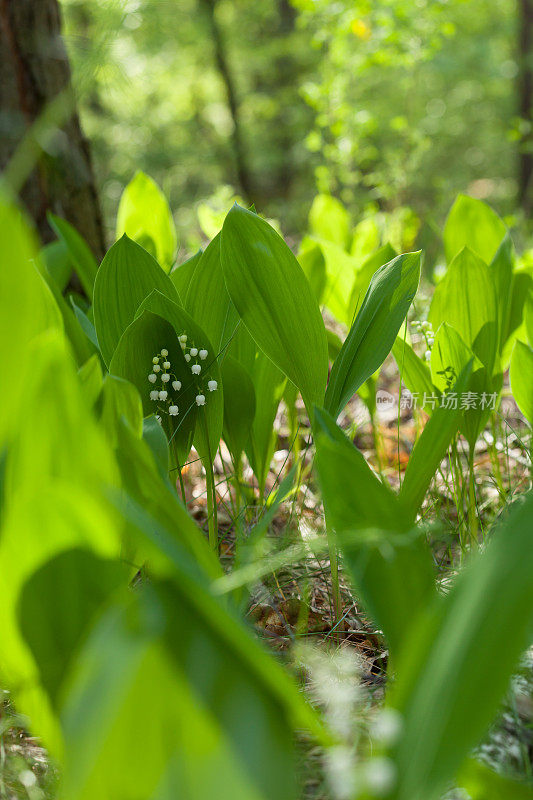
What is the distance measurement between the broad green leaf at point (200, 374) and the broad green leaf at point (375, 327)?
15 cm

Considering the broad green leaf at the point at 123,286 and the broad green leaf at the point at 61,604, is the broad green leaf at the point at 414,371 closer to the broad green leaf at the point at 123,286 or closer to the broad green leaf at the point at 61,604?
the broad green leaf at the point at 123,286

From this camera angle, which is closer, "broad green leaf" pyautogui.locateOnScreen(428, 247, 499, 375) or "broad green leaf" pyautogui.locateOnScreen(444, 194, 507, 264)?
"broad green leaf" pyautogui.locateOnScreen(428, 247, 499, 375)

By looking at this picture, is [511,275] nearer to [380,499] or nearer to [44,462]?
[380,499]

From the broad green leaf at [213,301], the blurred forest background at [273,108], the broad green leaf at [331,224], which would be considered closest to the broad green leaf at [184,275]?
the broad green leaf at [213,301]

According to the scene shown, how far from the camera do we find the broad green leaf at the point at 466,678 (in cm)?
44

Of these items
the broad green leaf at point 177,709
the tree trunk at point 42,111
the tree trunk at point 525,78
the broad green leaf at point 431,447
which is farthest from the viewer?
the tree trunk at point 525,78

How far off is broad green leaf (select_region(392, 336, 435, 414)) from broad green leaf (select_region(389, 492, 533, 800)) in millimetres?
606

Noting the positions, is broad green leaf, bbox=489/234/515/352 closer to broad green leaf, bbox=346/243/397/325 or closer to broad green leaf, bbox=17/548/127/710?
broad green leaf, bbox=346/243/397/325

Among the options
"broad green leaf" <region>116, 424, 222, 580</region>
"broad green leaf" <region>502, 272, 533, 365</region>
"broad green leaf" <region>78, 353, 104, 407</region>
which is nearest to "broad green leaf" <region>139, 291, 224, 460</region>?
"broad green leaf" <region>78, 353, 104, 407</region>

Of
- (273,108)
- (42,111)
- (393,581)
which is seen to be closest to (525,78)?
(273,108)

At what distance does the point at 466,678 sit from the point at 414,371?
0.69 m

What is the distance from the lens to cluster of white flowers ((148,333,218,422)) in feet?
2.76

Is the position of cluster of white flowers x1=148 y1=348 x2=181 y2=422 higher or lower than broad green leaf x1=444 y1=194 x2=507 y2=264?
lower

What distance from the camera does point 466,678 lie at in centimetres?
45
